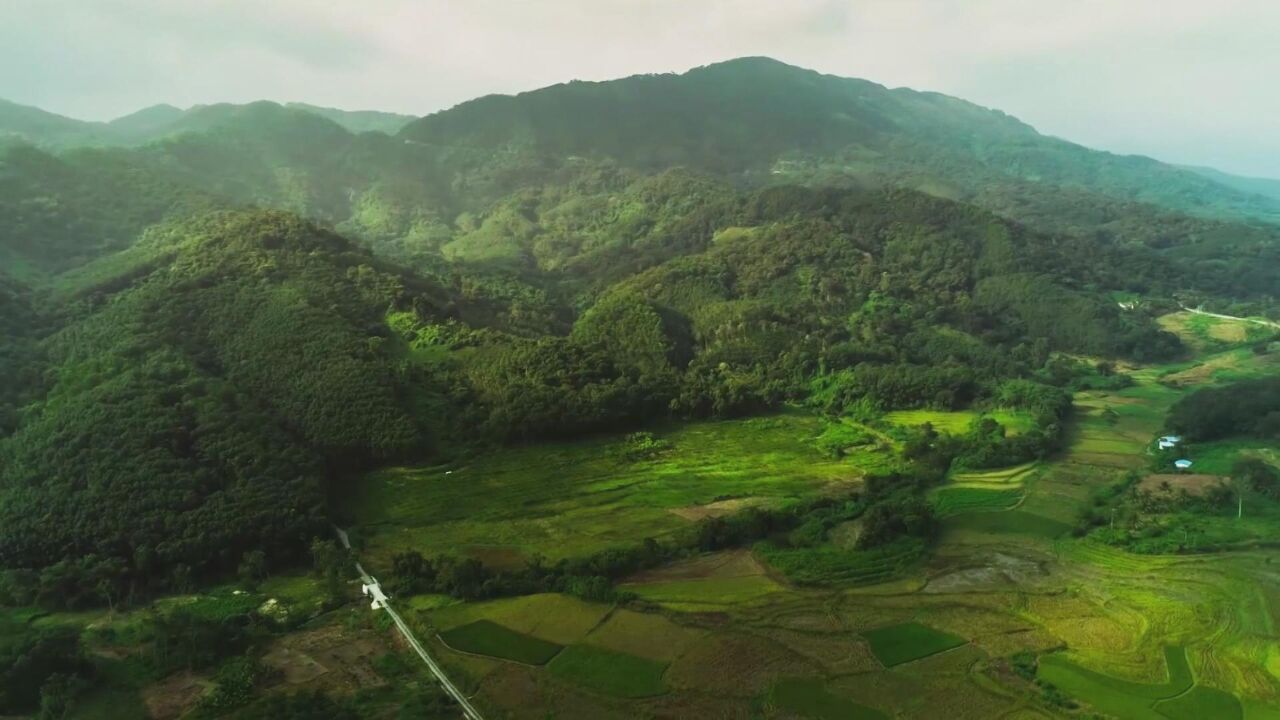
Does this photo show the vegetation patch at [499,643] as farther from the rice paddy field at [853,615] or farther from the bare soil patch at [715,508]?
the bare soil patch at [715,508]

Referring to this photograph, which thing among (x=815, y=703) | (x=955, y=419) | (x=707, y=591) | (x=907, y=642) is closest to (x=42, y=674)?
(x=707, y=591)

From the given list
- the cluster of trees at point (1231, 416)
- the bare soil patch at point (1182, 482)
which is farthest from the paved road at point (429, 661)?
the cluster of trees at point (1231, 416)

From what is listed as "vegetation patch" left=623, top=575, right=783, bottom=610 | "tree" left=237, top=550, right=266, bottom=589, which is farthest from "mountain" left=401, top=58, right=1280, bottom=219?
"tree" left=237, top=550, right=266, bottom=589

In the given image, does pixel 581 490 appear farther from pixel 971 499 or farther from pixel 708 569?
pixel 971 499

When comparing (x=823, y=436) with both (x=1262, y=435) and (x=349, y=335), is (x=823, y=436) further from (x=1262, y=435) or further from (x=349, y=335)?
(x=349, y=335)

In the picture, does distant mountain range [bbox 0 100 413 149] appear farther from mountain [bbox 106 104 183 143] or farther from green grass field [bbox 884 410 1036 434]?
green grass field [bbox 884 410 1036 434]

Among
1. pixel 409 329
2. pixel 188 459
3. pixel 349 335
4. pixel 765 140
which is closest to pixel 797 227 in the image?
pixel 409 329

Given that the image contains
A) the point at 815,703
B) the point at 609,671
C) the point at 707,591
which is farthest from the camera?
the point at 707,591
